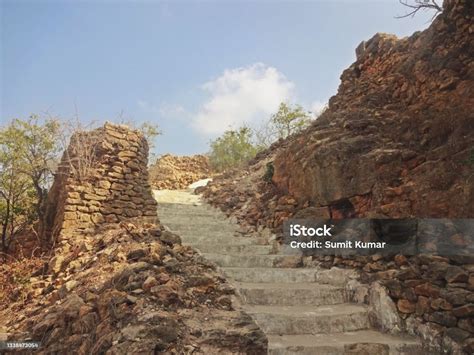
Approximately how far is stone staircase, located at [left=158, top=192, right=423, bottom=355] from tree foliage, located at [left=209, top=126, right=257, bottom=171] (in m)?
8.91

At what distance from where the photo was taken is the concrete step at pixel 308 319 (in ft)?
10.9

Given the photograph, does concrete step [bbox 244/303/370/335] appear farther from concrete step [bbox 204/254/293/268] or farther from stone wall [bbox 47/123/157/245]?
stone wall [bbox 47/123/157/245]

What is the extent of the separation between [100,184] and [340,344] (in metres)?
4.50

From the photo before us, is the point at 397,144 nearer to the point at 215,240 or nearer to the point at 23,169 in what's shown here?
the point at 215,240

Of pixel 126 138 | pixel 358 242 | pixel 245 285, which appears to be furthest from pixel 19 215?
pixel 358 242

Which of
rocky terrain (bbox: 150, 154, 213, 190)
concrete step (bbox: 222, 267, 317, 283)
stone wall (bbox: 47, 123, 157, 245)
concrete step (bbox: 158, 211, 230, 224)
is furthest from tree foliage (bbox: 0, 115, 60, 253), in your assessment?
rocky terrain (bbox: 150, 154, 213, 190)

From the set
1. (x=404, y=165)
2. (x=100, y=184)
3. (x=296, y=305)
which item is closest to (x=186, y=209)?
(x=100, y=184)

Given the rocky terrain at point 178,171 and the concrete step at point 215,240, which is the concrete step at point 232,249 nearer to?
the concrete step at point 215,240

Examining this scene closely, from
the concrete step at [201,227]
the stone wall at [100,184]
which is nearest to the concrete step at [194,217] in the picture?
the concrete step at [201,227]

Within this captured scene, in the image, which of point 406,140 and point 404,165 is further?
point 406,140

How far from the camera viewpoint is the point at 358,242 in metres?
4.43

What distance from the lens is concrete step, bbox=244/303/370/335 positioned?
3324mm

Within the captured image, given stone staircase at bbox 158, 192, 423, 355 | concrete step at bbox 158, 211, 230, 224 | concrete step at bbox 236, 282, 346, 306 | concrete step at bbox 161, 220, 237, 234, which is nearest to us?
stone staircase at bbox 158, 192, 423, 355

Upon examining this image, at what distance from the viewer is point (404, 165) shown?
14.9 ft
